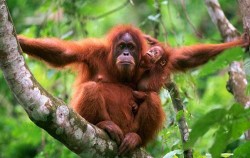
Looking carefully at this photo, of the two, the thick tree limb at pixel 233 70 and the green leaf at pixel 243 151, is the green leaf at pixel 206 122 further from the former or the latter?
the thick tree limb at pixel 233 70

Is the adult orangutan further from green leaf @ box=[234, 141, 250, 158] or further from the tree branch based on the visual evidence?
green leaf @ box=[234, 141, 250, 158]

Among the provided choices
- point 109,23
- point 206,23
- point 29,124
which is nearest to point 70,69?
point 29,124

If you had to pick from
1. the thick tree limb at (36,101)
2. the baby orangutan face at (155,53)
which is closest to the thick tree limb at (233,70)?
the baby orangutan face at (155,53)

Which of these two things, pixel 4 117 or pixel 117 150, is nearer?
pixel 117 150

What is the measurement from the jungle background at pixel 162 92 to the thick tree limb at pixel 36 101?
795 millimetres

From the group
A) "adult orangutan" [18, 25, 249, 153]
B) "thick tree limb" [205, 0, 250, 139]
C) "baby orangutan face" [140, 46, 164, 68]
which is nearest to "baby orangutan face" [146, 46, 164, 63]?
"baby orangutan face" [140, 46, 164, 68]

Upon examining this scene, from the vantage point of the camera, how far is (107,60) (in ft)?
20.6

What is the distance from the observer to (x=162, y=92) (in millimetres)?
6516

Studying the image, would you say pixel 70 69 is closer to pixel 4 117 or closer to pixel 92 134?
pixel 92 134

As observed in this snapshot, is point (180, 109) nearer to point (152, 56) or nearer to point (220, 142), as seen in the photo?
point (152, 56)

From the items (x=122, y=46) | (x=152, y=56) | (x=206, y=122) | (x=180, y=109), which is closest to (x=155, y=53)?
(x=152, y=56)

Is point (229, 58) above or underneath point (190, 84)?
above

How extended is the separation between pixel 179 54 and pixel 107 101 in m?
1.01

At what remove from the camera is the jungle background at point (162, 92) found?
3.13 m
